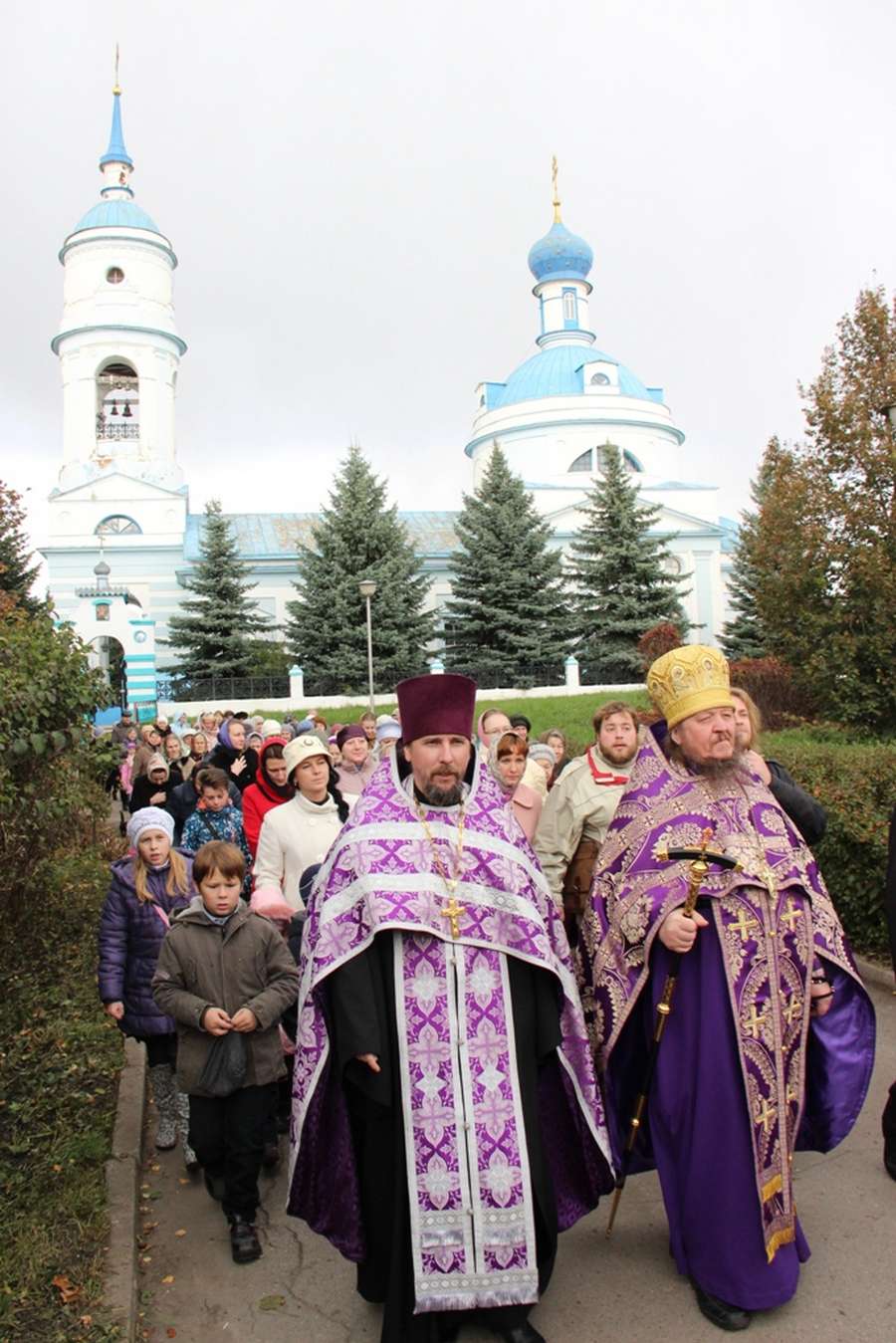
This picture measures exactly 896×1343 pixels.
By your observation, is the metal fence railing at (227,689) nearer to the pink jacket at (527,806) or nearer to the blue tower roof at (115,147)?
the blue tower roof at (115,147)

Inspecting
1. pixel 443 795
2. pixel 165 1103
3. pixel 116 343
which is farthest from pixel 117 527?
pixel 443 795

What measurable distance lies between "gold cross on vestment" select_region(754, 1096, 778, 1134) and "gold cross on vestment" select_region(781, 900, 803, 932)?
53 cm

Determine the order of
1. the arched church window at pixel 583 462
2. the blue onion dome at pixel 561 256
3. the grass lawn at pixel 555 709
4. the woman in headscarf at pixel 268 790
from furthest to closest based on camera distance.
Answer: the blue onion dome at pixel 561 256 → the arched church window at pixel 583 462 → the grass lawn at pixel 555 709 → the woman in headscarf at pixel 268 790

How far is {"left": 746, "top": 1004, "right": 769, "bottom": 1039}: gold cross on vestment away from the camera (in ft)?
11.7

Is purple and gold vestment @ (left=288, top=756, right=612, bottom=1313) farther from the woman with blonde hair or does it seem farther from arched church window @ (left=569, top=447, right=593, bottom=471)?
arched church window @ (left=569, top=447, right=593, bottom=471)

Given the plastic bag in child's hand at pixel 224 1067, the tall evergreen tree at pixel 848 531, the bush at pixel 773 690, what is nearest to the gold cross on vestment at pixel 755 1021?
the plastic bag in child's hand at pixel 224 1067

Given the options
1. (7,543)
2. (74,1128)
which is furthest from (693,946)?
(7,543)

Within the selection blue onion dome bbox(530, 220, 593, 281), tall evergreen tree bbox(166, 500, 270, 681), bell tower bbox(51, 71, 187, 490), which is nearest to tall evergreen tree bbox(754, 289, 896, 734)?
tall evergreen tree bbox(166, 500, 270, 681)

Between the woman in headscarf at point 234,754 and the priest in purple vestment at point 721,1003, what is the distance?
6288 millimetres

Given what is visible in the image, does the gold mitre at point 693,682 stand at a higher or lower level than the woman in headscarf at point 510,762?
higher

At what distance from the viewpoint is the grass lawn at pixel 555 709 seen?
2589cm

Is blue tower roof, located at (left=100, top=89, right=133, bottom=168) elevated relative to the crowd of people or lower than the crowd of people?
elevated

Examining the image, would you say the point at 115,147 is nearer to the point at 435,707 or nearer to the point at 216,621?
the point at 216,621

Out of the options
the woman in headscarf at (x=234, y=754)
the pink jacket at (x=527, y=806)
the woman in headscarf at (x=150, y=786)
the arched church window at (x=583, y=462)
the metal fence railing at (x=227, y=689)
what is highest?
the arched church window at (x=583, y=462)
